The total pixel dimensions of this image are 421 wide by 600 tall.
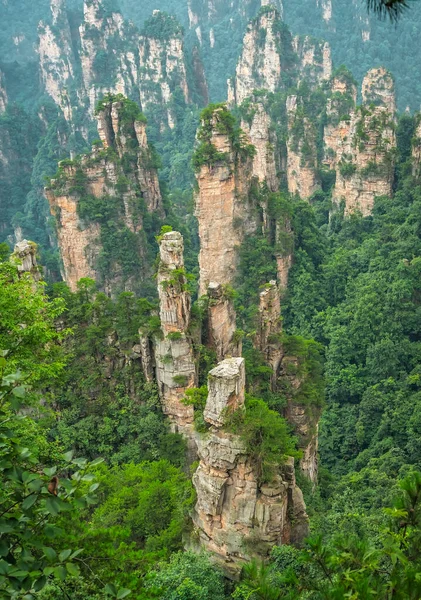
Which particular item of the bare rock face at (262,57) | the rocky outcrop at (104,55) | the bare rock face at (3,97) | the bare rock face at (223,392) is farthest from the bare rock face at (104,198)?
the rocky outcrop at (104,55)

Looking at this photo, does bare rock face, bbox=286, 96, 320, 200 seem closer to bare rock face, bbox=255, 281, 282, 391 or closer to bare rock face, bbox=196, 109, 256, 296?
bare rock face, bbox=196, 109, 256, 296

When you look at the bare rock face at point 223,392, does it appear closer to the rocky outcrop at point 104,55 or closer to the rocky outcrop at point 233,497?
the rocky outcrop at point 233,497

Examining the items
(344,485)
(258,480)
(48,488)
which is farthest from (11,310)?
(344,485)

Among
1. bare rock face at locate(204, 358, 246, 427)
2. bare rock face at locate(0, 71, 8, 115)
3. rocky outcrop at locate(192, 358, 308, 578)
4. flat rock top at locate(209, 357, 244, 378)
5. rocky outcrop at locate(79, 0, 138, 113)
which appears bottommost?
rocky outcrop at locate(192, 358, 308, 578)

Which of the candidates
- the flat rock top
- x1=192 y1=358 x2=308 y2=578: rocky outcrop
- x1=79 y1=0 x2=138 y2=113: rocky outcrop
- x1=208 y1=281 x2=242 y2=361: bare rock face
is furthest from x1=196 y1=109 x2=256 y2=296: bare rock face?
x1=79 y1=0 x2=138 y2=113: rocky outcrop

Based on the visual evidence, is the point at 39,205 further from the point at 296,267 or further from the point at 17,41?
the point at 17,41

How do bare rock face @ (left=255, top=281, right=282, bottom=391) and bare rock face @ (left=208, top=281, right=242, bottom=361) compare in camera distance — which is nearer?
bare rock face @ (left=208, top=281, right=242, bottom=361)
